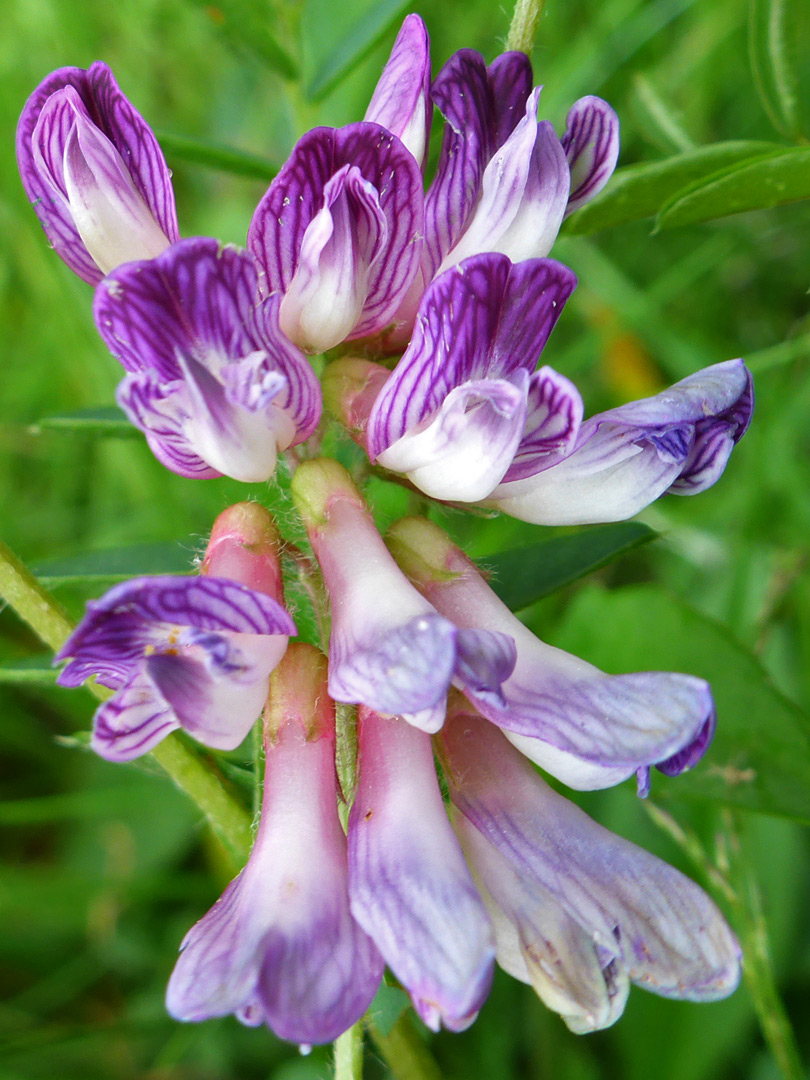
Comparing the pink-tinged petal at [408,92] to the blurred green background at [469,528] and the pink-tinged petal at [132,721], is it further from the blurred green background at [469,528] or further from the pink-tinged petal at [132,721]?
the pink-tinged petal at [132,721]

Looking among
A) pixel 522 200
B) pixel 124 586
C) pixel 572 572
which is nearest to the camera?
pixel 124 586

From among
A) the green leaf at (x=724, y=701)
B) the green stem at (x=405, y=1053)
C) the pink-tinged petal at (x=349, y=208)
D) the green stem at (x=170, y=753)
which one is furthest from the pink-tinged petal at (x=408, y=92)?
the green stem at (x=405, y=1053)

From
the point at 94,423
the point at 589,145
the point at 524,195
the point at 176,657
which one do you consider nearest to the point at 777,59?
the point at 589,145

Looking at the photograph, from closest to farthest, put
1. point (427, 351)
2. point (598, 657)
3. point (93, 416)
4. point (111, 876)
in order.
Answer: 1. point (427, 351)
2. point (93, 416)
3. point (598, 657)
4. point (111, 876)

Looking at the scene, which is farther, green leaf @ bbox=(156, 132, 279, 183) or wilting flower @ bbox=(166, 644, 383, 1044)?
green leaf @ bbox=(156, 132, 279, 183)

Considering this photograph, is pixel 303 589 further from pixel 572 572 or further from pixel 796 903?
pixel 796 903

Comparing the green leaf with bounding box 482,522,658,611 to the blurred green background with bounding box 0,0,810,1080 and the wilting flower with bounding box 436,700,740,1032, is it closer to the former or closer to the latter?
the blurred green background with bounding box 0,0,810,1080

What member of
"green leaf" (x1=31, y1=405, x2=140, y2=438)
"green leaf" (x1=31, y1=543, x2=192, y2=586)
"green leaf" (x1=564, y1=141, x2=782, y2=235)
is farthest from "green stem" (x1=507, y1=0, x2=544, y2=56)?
"green leaf" (x1=31, y1=543, x2=192, y2=586)

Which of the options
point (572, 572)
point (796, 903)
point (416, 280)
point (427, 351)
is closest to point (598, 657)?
point (572, 572)
